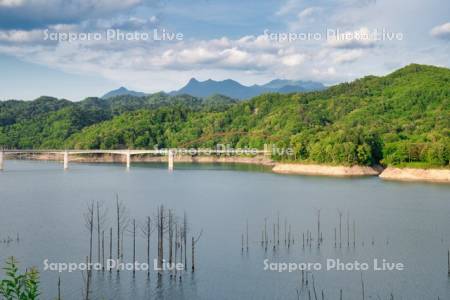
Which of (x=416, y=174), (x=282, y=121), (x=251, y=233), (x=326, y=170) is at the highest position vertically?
(x=282, y=121)

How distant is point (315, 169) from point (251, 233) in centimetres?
5017

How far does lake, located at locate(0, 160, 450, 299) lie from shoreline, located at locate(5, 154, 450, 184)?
6.00 m

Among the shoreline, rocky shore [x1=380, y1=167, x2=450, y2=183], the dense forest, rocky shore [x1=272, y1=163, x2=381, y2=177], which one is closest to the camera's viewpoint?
rocky shore [x1=380, y1=167, x2=450, y2=183]

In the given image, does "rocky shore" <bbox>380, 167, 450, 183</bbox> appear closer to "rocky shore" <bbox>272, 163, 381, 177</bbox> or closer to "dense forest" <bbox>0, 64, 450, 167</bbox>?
"rocky shore" <bbox>272, 163, 381, 177</bbox>

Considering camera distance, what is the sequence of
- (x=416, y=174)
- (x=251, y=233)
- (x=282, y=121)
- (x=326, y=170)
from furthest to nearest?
1. (x=282, y=121)
2. (x=326, y=170)
3. (x=416, y=174)
4. (x=251, y=233)

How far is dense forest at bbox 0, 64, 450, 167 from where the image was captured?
10119cm

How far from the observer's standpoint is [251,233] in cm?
3438

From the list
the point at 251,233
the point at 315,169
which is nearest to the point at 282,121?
the point at 315,169

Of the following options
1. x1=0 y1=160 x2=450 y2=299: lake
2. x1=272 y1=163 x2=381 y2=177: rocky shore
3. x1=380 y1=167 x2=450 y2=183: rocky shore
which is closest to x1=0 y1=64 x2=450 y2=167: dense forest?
x1=272 y1=163 x2=381 y2=177: rocky shore

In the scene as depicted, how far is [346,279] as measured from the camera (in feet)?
82.9

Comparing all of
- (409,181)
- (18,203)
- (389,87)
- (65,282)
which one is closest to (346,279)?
(65,282)

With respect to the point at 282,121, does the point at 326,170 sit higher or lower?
lower

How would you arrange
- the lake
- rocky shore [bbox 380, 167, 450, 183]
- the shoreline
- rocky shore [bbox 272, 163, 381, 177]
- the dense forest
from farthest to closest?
the dense forest → rocky shore [bbox 272, 163, 381, 177] → the shoreline → rocky shore [bbox 380, 167, 450, 183] → the lake

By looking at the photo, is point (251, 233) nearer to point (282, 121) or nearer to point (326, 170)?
point (326, 170)
